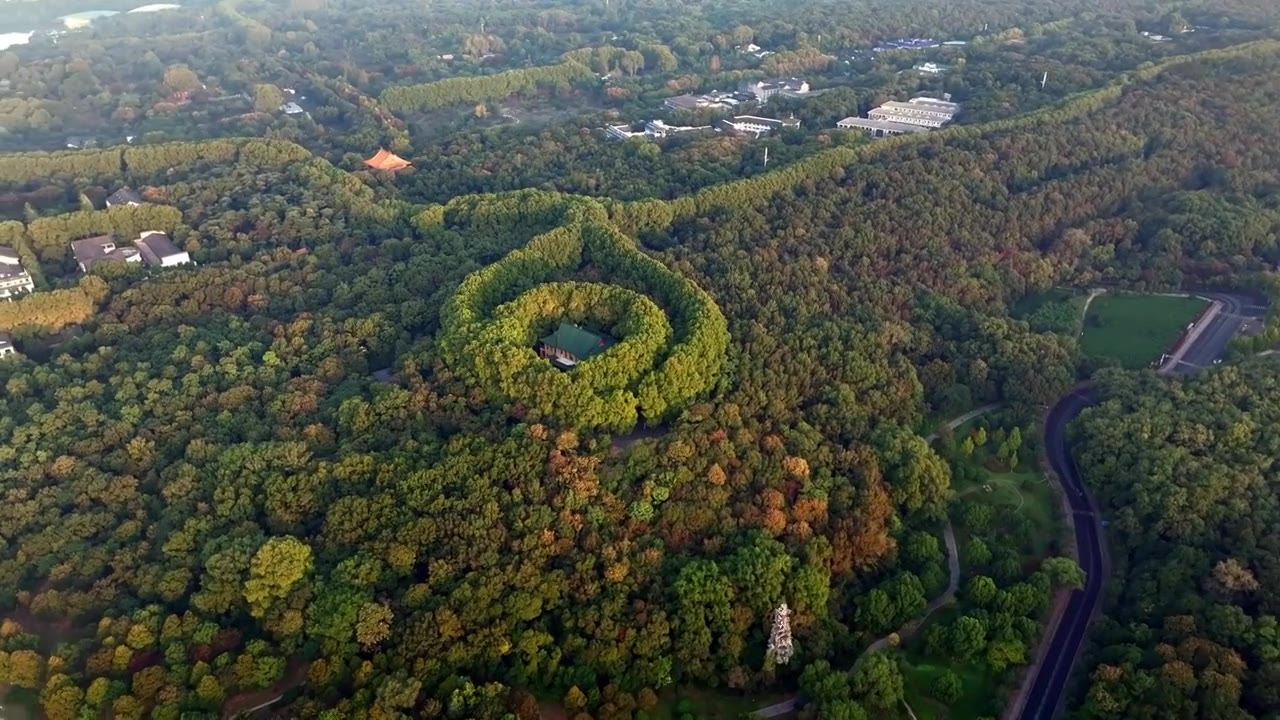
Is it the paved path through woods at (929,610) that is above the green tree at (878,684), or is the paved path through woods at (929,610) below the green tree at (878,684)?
below

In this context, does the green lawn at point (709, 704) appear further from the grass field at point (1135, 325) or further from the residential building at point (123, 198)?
the residential building at point (123, 198)

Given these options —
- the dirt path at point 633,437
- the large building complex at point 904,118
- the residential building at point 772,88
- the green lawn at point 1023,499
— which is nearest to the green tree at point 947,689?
the green lawn at point 1023,499

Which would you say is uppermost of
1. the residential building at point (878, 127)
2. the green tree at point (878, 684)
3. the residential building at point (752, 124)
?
the residential building at point (878, 127)

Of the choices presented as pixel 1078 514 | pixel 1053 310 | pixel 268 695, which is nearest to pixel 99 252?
pixel 268 695

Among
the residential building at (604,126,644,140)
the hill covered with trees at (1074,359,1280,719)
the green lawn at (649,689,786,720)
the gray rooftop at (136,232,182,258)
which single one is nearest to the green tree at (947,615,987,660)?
the hill covered with trees at (1074,359,1280,719)

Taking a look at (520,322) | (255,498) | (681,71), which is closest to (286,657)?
(255,498)

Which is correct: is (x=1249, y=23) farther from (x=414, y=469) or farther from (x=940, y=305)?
(x=414, y=469)
